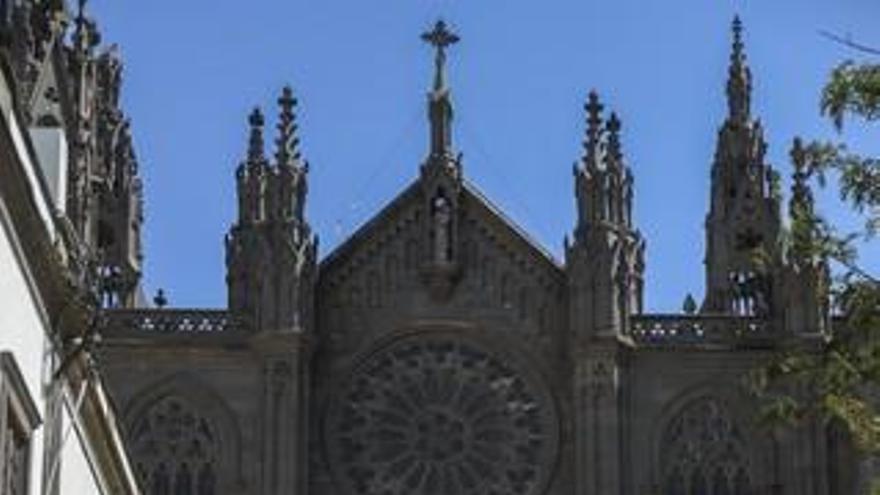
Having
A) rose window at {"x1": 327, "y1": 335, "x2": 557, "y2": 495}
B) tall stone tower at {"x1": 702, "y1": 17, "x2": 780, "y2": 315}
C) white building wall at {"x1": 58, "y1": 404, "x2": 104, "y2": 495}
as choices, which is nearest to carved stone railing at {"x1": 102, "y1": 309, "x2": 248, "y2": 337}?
rose window at {"x1": 327, "y1": 335, "x2": 557, "y2": 495}

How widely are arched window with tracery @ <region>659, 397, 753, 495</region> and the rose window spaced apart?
2.24 meters

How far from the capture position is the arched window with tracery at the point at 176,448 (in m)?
54.4

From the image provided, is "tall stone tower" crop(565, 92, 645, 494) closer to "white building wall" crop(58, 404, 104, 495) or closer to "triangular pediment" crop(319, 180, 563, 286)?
"triangular pediment" crop(319, 180, 563, 286)

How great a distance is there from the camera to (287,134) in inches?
2233

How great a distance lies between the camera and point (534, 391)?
5600 cm

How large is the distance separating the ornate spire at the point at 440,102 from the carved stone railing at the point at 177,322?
5.17 m

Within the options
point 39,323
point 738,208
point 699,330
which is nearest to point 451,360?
point 699,330

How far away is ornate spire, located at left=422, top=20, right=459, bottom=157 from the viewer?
57.1 meters

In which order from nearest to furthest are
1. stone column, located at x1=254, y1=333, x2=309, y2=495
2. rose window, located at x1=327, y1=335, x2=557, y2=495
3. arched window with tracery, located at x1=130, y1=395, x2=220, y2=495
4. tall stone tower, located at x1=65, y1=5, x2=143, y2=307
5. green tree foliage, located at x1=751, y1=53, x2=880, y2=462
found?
green tree foliage, located at x1=751, y1=53, x2=880, y2=462
stone column, located at x1=254, y1=333, x2=309, y2=495
arched window with tracery, located at x1=130, y1=395, x2=220, y2=495
rose window, located at x1=327, y1=335, x2=557, y2=495
tall stone tower, located at x1=65, y1=5, x2=143, y2=307

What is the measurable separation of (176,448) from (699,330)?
10009mm

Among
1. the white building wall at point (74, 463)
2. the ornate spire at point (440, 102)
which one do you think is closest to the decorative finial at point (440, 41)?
the ornate spire at point (440, 102)

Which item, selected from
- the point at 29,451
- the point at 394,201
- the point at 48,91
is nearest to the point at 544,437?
the point at 394,201

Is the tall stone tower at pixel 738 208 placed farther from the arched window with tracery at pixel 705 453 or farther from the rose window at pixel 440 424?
the rose window at pixel 440 424

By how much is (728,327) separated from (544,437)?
401 cm
